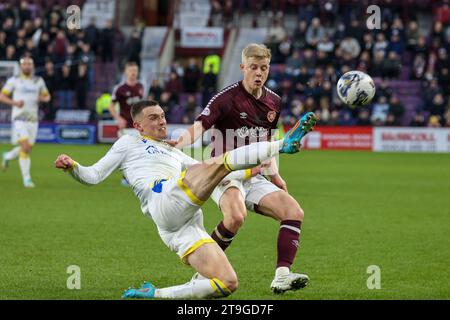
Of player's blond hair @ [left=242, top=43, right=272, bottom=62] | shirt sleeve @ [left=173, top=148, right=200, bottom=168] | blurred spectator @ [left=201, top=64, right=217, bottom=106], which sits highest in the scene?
player's blond hair @ [left=242, top=43, right=272, bottom=62]

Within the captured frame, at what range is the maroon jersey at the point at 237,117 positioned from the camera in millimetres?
8977

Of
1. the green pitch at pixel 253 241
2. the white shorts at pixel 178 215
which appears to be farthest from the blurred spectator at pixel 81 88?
the white shorts at pixel 178 215

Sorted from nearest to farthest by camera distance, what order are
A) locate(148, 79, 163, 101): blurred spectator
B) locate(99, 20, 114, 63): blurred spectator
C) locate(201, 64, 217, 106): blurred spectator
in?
locate(148, 79, 163, 101): blurred spectator → locate(201, 64, 217, 106): blurred spectator → locate(99, 20, 114, 63): blurred spectator

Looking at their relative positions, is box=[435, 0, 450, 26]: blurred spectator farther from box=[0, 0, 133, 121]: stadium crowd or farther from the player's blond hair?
the player's blond hair

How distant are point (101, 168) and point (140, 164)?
353 millimetres

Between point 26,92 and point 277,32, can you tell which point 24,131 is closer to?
point 26,92

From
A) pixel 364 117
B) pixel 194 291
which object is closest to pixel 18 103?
pixel 194 291

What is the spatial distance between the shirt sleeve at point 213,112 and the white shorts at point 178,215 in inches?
44.4

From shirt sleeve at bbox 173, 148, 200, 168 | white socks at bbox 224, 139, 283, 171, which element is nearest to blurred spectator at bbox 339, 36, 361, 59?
shirt sleeve at bbox 173, 148, 200, 168

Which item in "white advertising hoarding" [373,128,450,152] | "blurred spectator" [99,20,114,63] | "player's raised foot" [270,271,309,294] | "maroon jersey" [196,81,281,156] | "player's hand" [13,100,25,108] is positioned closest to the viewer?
"player's raised foot" [270,271,309,294]

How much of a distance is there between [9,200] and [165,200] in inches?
332

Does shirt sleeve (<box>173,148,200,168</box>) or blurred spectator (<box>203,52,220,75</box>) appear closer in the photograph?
shirt sleeve (<box>173,148,200,168</box>)

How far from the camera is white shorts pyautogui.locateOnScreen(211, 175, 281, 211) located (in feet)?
28.7

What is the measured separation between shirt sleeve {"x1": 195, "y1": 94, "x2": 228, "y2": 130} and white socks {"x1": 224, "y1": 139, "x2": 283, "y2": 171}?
168 cm
